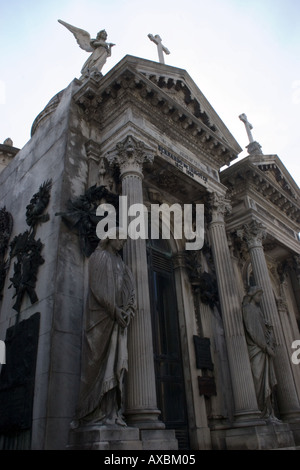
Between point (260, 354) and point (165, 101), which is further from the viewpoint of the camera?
point (165, 101)

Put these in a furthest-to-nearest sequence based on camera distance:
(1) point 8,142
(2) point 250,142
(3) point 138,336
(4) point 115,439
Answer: (1) point 8,142 → (2) point 250,142 → (3) point 138,336 → (4) point 115,439

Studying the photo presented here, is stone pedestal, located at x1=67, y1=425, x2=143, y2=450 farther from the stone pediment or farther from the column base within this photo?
the stone pediment

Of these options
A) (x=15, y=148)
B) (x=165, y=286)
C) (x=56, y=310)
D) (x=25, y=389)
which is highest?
(x=15, y=148)

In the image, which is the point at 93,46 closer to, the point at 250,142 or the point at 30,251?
the point at 30,251

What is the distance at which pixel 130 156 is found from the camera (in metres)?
9.55

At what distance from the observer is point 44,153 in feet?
34.7

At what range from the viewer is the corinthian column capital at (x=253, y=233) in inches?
546

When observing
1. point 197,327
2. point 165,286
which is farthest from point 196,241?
point 197,327

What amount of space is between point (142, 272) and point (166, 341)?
10.7 ft

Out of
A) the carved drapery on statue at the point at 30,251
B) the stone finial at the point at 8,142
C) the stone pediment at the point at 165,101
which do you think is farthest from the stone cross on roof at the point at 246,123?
the stone finial at the point at 8,142

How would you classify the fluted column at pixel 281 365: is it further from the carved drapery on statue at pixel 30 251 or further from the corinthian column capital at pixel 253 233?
the carved drapery on statue at pixel 30 251

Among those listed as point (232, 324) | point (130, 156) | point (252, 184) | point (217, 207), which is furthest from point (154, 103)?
point (232, 324)

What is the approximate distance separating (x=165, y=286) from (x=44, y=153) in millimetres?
5227
